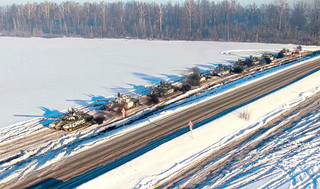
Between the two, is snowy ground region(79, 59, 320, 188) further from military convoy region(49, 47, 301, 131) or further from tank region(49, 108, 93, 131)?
military convoy region(49, 47, 301, 131)

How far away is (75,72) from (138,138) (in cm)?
3228

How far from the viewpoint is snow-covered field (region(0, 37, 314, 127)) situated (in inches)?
1340

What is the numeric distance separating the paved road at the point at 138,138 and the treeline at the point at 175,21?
64.5 meters

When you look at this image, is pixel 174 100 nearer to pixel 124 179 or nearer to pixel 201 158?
pixel 201 158

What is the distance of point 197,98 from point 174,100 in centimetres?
277

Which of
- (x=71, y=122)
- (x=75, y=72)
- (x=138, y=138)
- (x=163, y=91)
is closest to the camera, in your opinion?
(x=138, y=138)

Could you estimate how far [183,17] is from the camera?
4560 inches

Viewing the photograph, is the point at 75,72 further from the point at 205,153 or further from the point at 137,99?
the point at 205,153

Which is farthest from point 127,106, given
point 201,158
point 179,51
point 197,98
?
point 179,51

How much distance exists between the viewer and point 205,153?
1997 cm

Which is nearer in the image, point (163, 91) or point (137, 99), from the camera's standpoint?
point (137, 99)

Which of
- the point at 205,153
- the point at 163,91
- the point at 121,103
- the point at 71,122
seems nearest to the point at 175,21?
the point at 163,91

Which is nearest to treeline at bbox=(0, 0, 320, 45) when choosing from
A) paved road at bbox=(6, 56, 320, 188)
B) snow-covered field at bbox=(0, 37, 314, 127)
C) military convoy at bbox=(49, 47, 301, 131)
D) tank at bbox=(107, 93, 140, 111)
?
snow-covered field at bbox=(0, 37, 314, 127)

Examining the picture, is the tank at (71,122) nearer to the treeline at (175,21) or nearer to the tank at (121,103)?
the tank at (121,103)
